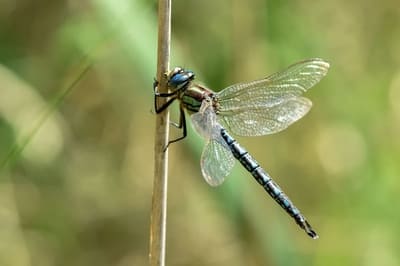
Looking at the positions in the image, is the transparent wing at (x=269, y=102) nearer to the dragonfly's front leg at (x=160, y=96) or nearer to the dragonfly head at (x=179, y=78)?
the dragonfly head at (x=179, y=78)

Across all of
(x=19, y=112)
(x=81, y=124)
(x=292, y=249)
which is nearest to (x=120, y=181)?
(x=81, y=124)

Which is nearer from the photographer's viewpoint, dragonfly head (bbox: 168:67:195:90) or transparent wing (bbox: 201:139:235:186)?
dragonfly head (bbox: 168:67:195:90)

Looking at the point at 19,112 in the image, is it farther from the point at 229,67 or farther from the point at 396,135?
the point at 396,135

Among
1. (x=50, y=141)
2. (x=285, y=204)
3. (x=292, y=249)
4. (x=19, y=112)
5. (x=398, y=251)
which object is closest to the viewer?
(x=285, y=204)

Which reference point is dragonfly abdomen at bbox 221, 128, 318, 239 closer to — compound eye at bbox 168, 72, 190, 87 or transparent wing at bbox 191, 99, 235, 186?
transparent wing at bbox 191, 99, 235, 186

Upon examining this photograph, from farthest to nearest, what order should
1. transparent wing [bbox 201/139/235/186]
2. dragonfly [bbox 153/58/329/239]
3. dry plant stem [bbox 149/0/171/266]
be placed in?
dragonfly [bbox 153/58/329/239]
transparent wing [bbox 201/139/235/186]
dry plant stem [bbox 149/0/171/266]

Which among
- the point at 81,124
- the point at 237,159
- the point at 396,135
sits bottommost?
the point at 237,159

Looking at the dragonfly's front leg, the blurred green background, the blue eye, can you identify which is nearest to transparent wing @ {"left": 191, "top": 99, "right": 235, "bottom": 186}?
the blue eye
